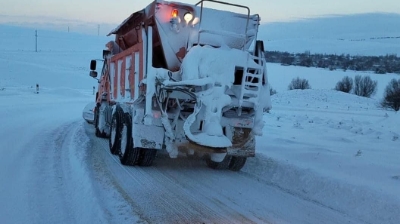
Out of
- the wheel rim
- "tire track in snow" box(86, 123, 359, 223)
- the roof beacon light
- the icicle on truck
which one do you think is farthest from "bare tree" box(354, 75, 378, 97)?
the roof beacon light

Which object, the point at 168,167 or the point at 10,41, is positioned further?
the point at 10,41

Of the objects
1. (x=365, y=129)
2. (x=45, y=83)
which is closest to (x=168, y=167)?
(x=365, y=129)

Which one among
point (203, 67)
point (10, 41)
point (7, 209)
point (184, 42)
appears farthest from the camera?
point (10, 41)

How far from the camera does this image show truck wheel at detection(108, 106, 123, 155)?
9.46 metres

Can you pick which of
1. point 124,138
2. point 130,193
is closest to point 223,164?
point 124,138

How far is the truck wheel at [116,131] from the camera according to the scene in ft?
31.0

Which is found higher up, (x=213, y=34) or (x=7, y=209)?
(x=213, y=34)

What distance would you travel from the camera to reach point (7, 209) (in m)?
5.46

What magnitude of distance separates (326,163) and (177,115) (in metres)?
3.25

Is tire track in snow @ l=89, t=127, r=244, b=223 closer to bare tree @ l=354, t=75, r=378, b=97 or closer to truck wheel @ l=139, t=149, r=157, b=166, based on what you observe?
truck wheel @ l=139, t=149, r=157, b=166

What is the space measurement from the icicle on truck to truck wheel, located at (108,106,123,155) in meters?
0.35

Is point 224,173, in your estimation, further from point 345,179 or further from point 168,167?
point 345,179

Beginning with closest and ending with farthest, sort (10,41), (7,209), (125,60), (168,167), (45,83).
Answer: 1. (7,209)
2. (168,167)
3. (125,60)
4. (45,83)
5. (10,41)

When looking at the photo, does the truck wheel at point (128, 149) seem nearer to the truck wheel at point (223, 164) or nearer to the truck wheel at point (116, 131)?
the truck wheel at point (116, 131)
